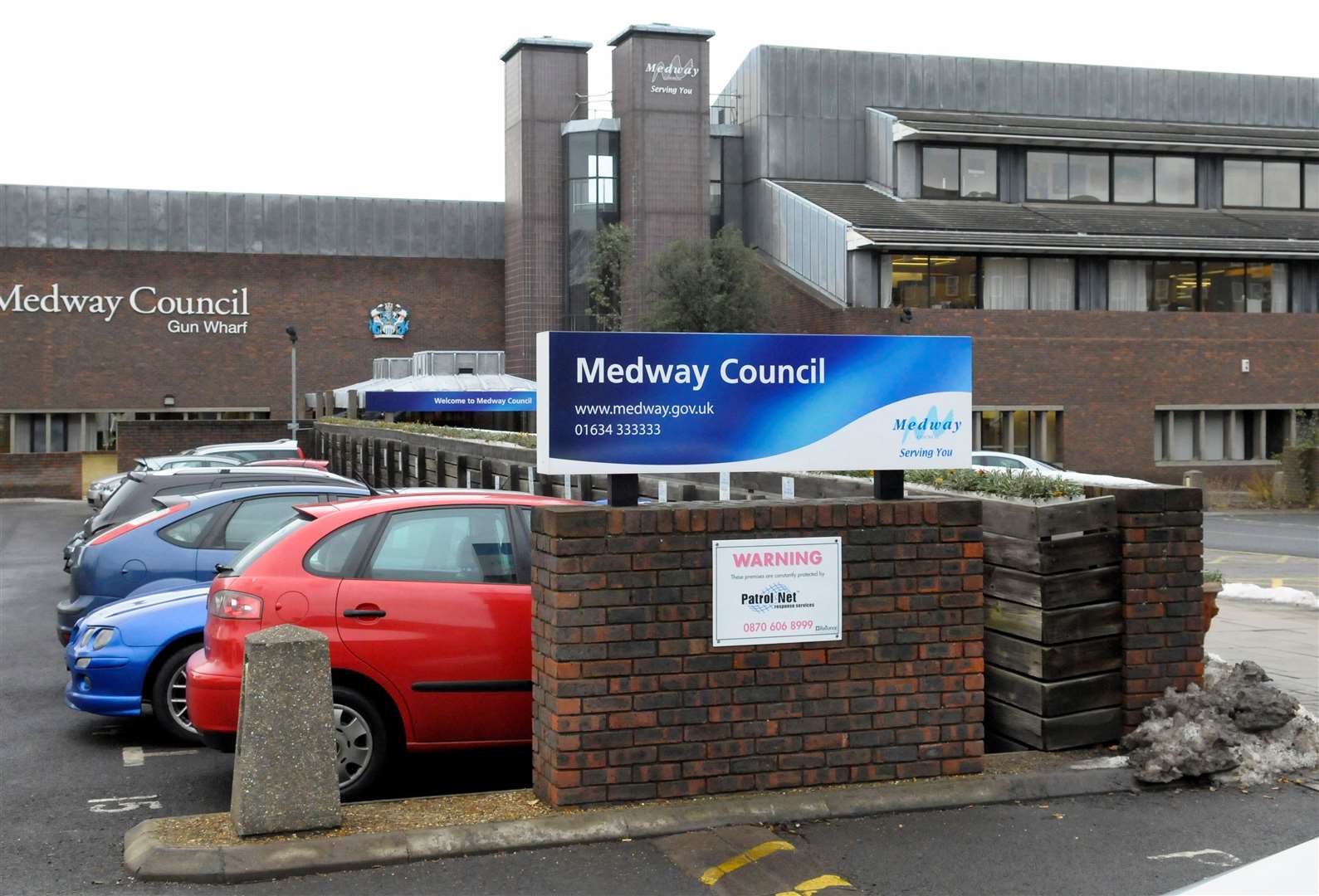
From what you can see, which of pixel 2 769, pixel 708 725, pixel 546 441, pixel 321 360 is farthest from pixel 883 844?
pixel 321 360

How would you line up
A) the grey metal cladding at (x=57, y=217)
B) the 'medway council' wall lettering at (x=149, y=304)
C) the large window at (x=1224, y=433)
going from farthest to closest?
the grey metal cladding at (x=57, y=217) → the 'medway council' wall lettering at (x=149, y=304) → the large window at (x=1224, y=433)

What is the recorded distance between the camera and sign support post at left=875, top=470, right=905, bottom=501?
7.46 metres

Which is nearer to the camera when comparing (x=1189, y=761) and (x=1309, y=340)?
(x=1189, y=761)

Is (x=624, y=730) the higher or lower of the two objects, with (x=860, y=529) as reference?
lower

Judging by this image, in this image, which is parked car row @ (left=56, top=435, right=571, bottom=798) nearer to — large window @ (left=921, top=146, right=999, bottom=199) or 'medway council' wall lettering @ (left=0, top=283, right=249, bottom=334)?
large window @ (left=921, top=146, right=999, bottom=199)

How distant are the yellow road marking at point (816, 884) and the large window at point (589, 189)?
41957 mm

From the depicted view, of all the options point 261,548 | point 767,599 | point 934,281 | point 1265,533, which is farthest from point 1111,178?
point 261,548

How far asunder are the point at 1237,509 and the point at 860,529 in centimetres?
3333

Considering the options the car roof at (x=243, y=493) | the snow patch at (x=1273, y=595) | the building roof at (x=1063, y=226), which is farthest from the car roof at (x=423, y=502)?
the building roof at (x=1063, y=226)

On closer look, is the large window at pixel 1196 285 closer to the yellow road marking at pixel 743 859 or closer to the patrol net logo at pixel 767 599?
the patrol net logo at pixel 767 599

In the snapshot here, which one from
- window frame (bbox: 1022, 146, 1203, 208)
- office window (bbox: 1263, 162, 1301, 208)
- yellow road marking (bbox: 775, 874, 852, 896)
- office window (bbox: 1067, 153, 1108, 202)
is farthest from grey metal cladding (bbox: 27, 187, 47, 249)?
yellow road marking (bbox: 775, 874, 852, 896)

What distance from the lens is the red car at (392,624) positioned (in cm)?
732

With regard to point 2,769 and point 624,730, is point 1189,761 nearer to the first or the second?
point 624,730

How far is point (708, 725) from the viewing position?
22.6 ft
